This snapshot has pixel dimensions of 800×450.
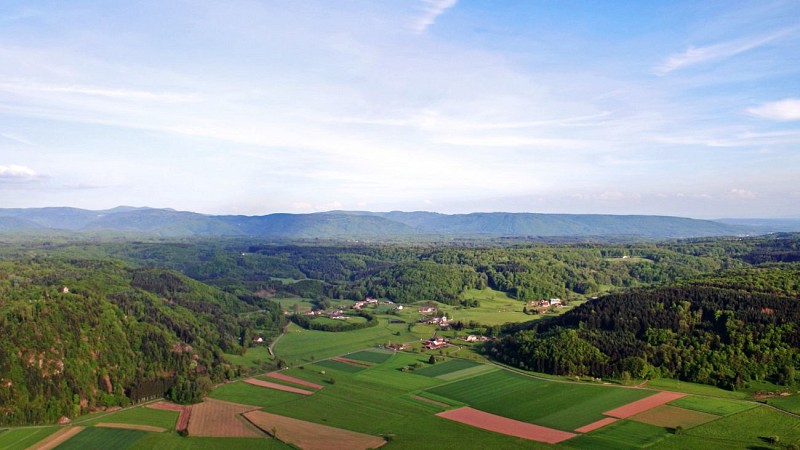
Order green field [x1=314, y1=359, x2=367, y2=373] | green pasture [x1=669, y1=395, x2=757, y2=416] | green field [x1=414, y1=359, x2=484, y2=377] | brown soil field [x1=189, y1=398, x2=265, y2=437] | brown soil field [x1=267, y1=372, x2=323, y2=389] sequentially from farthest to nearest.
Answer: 1. green field [x1=314, y1=359, x2=367, y2=373]
2. green field [x1=414, y1=359, x2=484, y2=377]
3. brown soil field [x1=267, y1=372, x2=323, y2=389]
4. green pasture [x1=669, y1=395, x2=757, y2=416]
5. brown soil field [x1=189, y1=398, x2=265, y2=437]

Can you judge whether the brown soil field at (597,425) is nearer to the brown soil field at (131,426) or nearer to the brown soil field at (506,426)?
the brown soil field at (506,426)

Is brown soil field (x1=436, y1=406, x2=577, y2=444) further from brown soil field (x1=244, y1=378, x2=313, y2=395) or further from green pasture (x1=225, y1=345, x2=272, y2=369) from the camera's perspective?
green pasture (x1=225, y1=345, x2=272, y2=369)

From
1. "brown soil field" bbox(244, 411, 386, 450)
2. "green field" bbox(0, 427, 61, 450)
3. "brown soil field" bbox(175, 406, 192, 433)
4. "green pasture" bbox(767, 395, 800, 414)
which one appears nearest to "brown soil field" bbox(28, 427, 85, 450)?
"green field" bbox(0, 427, 61, 450)

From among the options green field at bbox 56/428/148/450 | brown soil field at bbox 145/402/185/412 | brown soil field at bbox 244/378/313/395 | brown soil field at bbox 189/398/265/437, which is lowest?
brown soil field at bbox 145/402/185/412

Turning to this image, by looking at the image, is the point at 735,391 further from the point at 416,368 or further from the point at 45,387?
the point at 45,387

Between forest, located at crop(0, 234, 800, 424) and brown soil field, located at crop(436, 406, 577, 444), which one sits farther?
forest, located at crop(0, 234, 800, 424)

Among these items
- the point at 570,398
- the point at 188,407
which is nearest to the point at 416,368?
the point at 570,398
